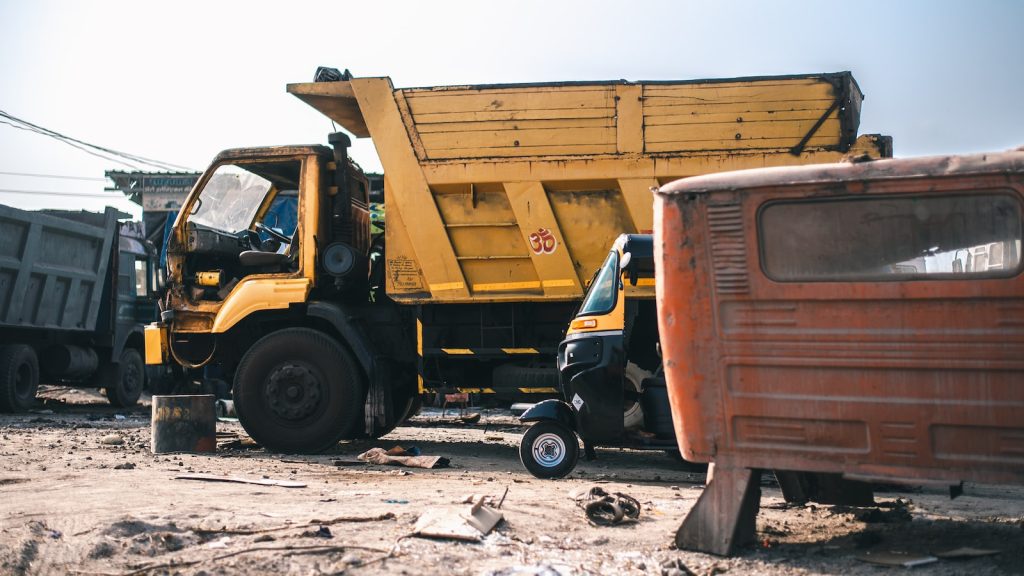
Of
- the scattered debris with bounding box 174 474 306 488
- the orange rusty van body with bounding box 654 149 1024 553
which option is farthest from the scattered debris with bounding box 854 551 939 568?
the scattered debris with bounding box 174 474 306 488

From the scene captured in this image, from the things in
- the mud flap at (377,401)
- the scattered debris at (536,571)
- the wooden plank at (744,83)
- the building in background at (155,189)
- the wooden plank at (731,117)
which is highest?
the building in background at (155,189)

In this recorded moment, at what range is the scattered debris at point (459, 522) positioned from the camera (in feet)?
14.5

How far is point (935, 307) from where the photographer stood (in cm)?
401

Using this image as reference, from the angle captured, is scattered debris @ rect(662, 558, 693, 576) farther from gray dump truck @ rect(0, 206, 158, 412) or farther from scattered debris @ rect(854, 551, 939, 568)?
gray dump truck @ rect(0, 206, 158, 412)

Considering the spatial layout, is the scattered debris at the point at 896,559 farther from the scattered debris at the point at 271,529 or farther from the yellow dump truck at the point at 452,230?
the yellow dump truck at the point at 452,230

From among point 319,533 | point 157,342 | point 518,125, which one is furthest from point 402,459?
point 319,533

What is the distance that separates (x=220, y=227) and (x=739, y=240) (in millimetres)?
6620

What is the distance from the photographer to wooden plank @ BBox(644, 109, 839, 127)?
831 centimetres

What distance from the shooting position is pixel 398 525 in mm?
4734

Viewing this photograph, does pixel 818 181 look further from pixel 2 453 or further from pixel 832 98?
pixel 2 453

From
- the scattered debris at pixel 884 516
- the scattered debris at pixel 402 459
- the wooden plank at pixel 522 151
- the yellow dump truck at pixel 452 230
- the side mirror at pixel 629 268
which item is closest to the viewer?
the scattered debris at pixel 884 516

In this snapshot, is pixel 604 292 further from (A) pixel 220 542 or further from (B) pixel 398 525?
(A) pixel 220 542

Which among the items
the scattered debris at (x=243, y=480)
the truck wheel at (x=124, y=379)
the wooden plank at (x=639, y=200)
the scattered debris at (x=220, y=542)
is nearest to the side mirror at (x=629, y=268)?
the wooden plank at (x=639, y=200)

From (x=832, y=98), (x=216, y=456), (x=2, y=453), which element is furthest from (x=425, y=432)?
(x=832, y=98)
